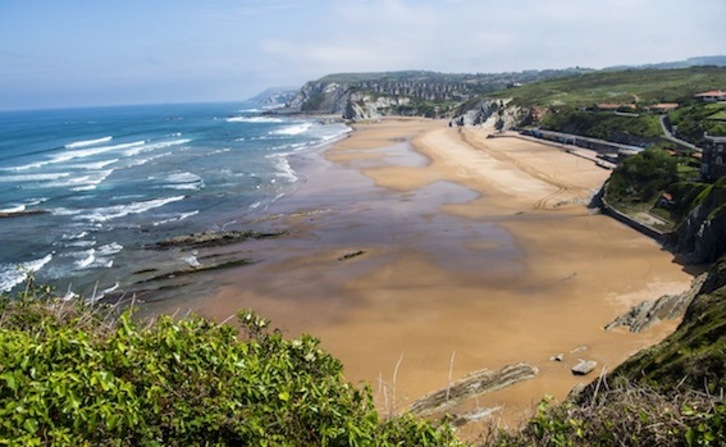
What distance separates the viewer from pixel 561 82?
151375mm

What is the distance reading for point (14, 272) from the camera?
30000 millimetres

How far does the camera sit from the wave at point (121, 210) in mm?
42037

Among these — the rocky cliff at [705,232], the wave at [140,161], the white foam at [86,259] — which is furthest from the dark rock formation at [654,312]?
the wave at [140,161]

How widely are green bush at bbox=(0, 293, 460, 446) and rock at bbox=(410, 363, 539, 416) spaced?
7992 mm

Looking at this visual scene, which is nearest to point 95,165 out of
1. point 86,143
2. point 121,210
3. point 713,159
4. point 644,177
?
point 121,210

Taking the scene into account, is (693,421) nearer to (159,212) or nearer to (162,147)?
(159,212)

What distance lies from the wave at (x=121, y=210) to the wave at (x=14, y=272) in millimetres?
9661

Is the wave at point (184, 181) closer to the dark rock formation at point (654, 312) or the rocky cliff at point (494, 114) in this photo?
the dark rock formation at point (654, 312)

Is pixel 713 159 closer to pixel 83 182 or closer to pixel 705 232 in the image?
pixel 705 232

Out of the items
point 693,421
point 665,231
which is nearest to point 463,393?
point 693,421

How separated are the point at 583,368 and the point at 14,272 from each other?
2944 cm

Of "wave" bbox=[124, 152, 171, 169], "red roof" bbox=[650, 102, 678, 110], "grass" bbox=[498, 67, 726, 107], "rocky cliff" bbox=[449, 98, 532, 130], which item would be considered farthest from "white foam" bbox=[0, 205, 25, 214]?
"grass" bbox=[498, 67, 726, 107]

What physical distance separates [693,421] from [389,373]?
12295 mm

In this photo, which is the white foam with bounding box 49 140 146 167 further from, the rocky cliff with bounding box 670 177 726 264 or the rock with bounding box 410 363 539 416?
the rocky cliff with bounding box 670 177 726 264
